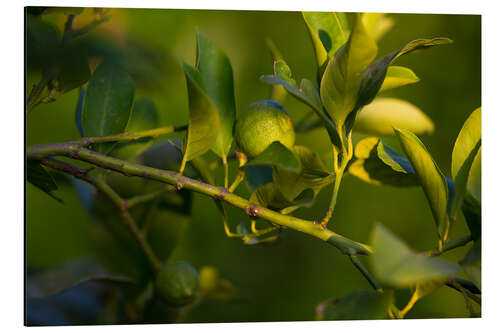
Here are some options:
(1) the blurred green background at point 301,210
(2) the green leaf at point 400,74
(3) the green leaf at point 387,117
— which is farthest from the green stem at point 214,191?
(1) the blurred green background at point 301,210

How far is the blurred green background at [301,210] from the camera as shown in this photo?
1289 millimetres

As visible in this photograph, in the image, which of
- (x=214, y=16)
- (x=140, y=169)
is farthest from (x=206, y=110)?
(x=214, y=16)

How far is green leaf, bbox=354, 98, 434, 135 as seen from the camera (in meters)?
0.90

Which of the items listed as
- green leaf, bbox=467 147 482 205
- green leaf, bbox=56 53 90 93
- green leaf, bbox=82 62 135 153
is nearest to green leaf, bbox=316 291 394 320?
green leaf, bbox=467 147 482 205

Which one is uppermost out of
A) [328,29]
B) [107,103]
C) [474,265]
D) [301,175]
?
[328,29]

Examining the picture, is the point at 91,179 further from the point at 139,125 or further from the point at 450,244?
the point at 450,244

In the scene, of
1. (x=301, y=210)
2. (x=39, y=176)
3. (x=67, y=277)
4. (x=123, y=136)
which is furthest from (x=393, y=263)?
(x=301, y=210)

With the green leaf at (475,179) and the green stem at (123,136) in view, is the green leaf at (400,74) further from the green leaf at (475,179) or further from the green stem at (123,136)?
the green stem at (123,136)

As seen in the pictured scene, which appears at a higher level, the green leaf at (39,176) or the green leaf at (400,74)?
the green leaf at (400,74)

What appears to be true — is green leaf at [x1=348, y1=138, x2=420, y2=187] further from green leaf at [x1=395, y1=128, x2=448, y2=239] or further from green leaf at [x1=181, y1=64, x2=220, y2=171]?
green leaf at [x1=181, y1=64, x2=220, y2=171]

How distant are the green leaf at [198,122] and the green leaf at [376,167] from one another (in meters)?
0.23

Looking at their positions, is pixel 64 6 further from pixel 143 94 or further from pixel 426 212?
pixel 426 212

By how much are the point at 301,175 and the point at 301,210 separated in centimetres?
80

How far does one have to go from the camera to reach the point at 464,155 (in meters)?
0.66
